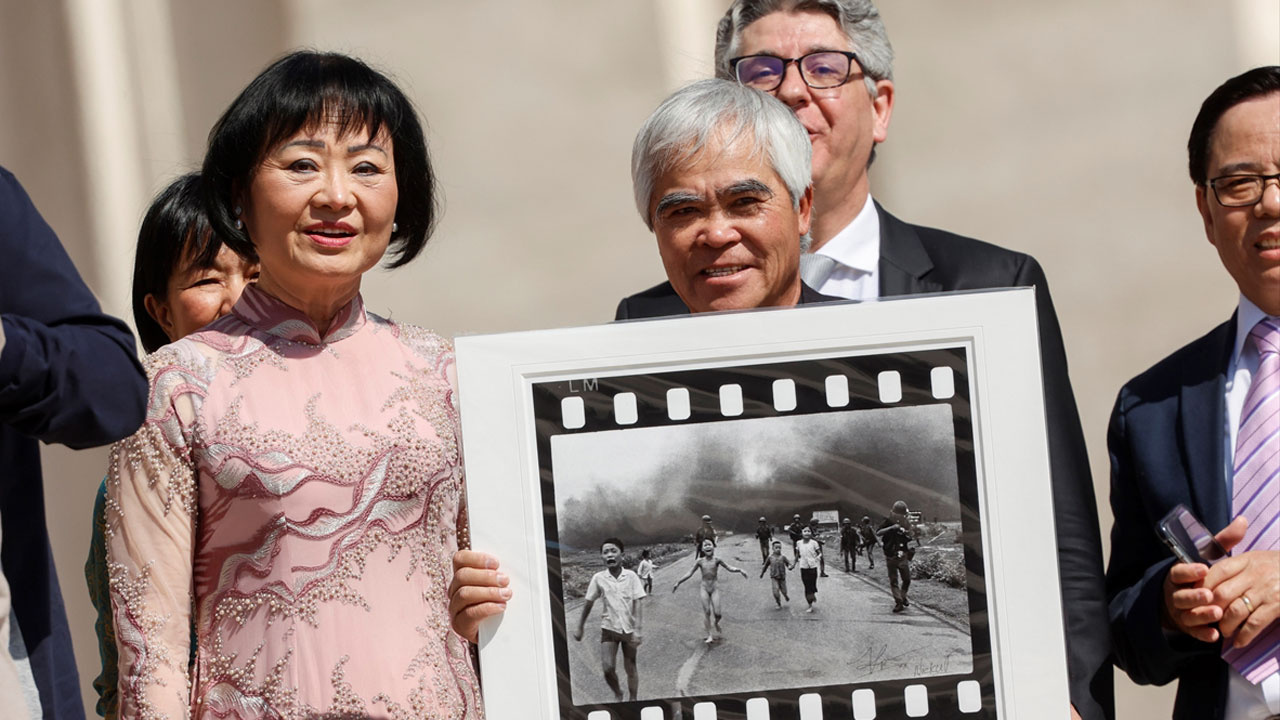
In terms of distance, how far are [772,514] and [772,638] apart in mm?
163

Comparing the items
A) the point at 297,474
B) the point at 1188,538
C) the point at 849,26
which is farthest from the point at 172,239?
the point at 1188,538

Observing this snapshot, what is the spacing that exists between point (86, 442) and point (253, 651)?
469 mm

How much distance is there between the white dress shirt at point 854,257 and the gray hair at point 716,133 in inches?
18.4

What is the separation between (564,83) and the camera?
4.64 m

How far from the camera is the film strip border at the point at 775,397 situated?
1.91m

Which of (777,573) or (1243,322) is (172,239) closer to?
(777,573)

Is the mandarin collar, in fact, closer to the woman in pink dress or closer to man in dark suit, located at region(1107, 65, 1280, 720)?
the woman in pink dress

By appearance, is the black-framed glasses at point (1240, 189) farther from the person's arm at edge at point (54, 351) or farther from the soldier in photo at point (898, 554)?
the person's arm at edge at point (54, 351)

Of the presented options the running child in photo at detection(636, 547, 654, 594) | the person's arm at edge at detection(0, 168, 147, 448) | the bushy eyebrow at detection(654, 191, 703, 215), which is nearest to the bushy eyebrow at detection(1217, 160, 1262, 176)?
the bushy eyebrow at detection(654, 191, 703, 215)

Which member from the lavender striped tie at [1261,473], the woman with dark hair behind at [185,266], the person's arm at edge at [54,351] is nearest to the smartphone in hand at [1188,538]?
the lavender striped tie at [1261,473]

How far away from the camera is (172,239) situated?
2.97 metres

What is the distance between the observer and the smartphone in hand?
86.8 inches

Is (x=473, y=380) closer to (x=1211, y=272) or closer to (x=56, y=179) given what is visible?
(x=1211, y=272)

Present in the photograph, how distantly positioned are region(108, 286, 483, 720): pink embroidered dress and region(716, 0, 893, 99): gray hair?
123 centimetres
